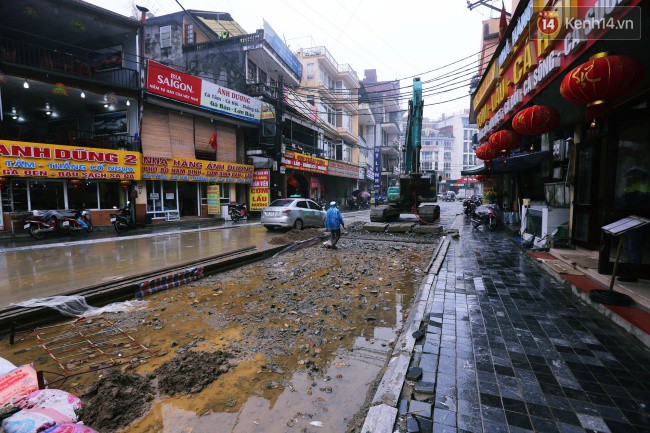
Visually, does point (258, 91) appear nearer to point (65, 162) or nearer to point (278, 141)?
point (278, 141)

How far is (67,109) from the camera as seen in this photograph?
17688mm

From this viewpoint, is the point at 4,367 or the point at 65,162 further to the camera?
the point at 65,162

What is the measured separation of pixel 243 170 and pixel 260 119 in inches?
159

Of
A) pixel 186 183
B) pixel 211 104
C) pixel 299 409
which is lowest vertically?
pixel 299 409

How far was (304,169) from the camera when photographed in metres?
25.7

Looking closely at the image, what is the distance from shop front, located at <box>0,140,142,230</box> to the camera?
12.5m

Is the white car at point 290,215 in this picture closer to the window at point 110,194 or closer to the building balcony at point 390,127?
the window at point 110,194

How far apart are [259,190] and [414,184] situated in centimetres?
1208

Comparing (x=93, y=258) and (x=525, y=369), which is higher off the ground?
(x=525, y=369)

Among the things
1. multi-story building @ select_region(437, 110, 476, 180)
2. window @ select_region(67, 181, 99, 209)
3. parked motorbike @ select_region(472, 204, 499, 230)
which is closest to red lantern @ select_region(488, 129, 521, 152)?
parked motorbike @ select_region(472, 204, 499, 230)

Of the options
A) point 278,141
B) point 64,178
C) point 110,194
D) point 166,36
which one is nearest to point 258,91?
point 278,141

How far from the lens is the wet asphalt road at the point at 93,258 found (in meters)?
6.19

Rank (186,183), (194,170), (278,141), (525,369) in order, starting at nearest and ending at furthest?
(525,369) < (194,170) < (186,183) < (278,141)

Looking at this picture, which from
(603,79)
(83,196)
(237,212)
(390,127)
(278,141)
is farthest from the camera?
(390,127)
